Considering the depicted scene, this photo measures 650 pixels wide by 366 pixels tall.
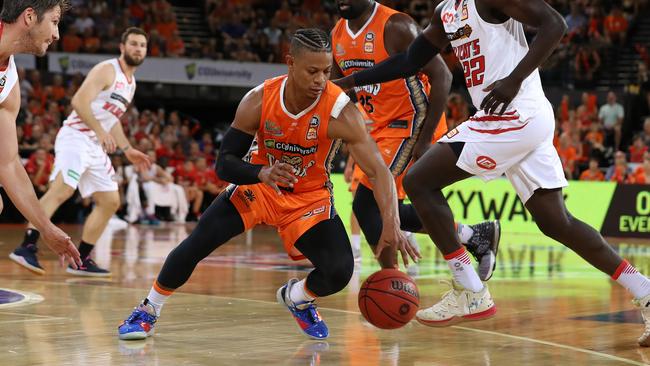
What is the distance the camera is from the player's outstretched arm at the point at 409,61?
653 cm

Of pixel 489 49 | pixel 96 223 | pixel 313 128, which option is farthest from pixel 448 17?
pixel 96 223

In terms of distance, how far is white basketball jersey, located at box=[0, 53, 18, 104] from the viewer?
18.1 feet

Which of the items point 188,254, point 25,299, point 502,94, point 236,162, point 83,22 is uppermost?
point 502,94

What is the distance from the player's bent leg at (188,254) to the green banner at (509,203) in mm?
11136

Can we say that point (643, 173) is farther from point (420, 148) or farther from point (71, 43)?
point (71, 43)

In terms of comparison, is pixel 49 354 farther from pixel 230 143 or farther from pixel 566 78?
pixel 566 78

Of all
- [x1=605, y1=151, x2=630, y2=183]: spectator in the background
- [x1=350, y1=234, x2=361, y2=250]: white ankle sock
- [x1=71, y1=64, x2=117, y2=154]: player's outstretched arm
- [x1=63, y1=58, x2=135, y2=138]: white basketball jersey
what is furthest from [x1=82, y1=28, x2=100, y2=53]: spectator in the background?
[x1=71, y1=64, x2=117, y2=154]: player's outstretched arm

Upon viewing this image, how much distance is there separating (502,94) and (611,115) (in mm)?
15635

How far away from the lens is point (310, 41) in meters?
5.63

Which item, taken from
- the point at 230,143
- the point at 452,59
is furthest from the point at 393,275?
the point at 452,59

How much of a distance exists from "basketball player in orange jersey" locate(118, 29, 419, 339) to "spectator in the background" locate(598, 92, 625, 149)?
1541cm

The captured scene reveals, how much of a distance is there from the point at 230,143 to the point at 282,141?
301 mm

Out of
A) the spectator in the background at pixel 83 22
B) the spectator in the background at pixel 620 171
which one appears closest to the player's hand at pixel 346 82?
the spectator in the background at pixel 620 171

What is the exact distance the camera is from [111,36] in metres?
23.5
